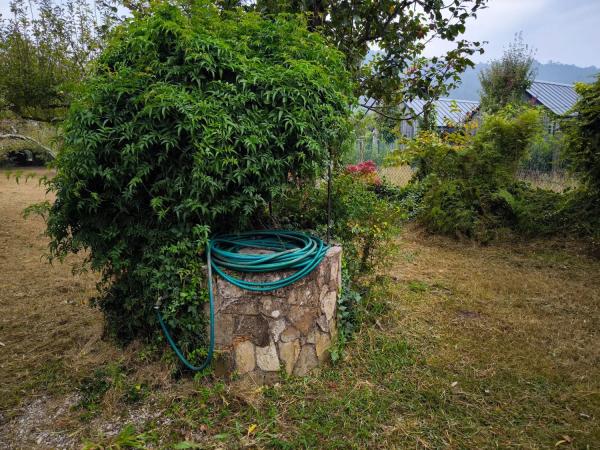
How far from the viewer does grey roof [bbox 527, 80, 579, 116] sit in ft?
58.7

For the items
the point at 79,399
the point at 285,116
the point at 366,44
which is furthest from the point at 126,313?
the point at 366,44

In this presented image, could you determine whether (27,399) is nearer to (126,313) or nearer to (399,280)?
(126,313)

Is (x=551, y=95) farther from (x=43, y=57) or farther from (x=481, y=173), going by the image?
(x=43, y=57)

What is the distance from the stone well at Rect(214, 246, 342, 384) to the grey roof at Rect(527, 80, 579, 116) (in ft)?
61.1

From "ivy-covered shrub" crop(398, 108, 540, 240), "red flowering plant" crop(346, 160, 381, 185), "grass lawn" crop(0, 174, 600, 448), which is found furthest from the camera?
"ivy-covered shrub" crop(398, 108, 540, 240)

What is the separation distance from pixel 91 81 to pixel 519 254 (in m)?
4.92

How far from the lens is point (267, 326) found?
2.35 metres

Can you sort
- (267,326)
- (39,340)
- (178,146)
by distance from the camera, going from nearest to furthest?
(178,146), (267,326), (39,340)

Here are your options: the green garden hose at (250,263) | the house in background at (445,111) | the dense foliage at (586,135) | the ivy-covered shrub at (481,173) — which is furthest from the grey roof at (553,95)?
the green garden hose at (250,263)

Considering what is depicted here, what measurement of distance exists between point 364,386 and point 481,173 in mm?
4362

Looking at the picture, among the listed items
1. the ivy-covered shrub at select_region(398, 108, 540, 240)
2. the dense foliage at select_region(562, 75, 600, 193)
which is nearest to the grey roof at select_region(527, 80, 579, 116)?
the ivy-covered shrub at select_region(398, 108, 540, 240)

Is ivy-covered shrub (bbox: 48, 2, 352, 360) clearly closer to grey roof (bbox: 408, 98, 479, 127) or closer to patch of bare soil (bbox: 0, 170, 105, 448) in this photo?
patch of bare soil (bbox: 0, 170, 105, 448)

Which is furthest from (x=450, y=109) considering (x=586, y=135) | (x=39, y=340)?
(x=39, y=340)

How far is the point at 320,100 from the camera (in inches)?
96.0
